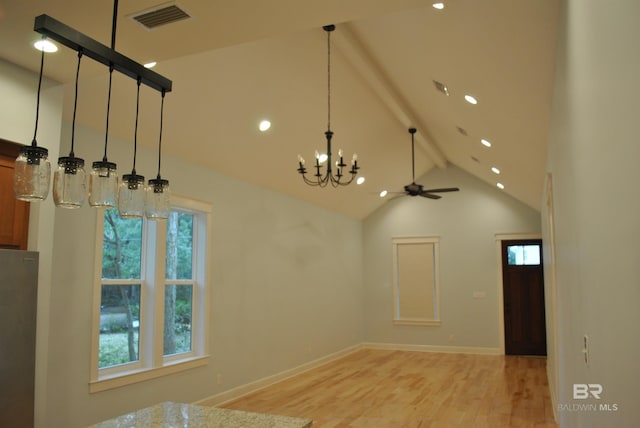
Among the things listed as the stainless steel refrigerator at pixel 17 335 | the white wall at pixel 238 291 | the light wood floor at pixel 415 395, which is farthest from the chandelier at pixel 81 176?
the light wood floor at pixel 415 395

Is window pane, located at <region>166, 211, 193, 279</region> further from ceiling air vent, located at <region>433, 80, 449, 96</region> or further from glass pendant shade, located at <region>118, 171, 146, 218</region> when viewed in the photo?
glass pendant shade, located at <region>118, 171, 146, 218</region>

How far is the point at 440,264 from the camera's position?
10.3m

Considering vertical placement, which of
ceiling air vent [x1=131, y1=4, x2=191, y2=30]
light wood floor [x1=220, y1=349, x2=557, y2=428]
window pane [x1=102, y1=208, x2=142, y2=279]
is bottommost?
light wood floor [x1=220, y1=349, x2=557, y2=428]

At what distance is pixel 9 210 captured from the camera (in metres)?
3.04

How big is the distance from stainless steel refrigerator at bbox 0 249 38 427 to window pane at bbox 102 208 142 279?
5.19ft

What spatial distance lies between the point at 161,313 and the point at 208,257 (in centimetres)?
93

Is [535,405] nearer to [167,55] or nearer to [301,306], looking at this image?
[301,306]

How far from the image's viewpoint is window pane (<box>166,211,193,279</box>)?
5500 mm

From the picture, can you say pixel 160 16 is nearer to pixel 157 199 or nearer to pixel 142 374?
pixel 157 199

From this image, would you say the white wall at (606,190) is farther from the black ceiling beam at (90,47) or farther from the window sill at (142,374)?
the window sill at (142,374)

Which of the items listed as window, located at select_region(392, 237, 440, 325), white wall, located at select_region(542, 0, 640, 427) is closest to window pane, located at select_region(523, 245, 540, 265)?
window, located at select_region(392, 237, 440, 325)

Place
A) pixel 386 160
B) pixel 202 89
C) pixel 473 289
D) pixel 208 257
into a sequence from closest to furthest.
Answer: pixel 202 89, pixel 208 257, pixel 386 160, pixel 473 289

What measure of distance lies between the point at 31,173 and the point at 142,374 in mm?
3596

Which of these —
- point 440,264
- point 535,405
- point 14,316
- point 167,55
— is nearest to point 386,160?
point 440,264
